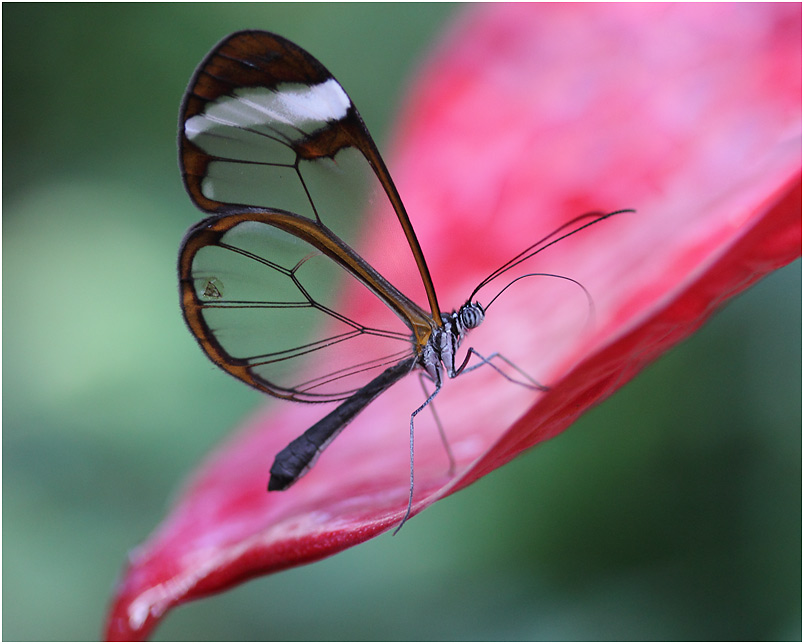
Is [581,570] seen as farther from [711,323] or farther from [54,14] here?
[54,14]

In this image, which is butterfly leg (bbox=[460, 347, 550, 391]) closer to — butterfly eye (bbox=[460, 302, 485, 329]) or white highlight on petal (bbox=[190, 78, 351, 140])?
butterfly eye (bbox=[460, 302, 485, 329])

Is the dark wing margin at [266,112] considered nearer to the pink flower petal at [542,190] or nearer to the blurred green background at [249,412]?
the pink flower petal at [542,190]

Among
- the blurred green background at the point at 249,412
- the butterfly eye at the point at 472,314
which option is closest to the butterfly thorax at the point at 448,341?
the butterfly eye at the point at 472,314

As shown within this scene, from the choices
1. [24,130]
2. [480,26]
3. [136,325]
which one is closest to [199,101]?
[480,26]

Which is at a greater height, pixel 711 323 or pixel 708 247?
pixel 708 247

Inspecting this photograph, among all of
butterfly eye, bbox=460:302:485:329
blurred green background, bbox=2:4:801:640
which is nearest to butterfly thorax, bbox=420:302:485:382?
butterfly eye, bbox=460:302:485:329

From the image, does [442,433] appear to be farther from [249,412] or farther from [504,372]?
[249,412]
